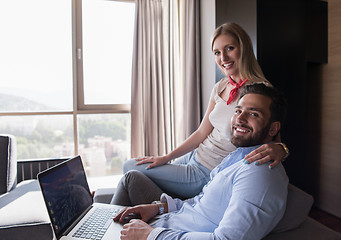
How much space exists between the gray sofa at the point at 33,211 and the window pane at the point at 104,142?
101 cm

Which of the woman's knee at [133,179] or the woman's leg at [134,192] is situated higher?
the woman's knee at [133,179]

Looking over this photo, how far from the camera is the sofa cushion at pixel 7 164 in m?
2.03

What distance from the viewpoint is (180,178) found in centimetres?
153

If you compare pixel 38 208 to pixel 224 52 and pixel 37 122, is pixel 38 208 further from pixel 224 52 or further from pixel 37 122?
pixel 37 122

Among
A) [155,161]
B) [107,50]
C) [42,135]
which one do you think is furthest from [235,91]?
[42,135]

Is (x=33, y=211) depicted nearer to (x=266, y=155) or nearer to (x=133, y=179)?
(x=133, y=179)

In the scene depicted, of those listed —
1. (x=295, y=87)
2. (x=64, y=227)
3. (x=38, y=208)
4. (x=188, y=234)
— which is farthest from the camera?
(x=295, y=87)

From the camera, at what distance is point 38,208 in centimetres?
164

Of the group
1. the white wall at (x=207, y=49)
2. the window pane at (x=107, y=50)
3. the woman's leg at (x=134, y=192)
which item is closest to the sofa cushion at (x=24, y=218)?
the woman's leg at (x=134, y=192)

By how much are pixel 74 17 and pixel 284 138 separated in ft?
8.73

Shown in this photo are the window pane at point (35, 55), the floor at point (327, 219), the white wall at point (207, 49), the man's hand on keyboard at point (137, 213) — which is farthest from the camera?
the window pane at point (35, 55)

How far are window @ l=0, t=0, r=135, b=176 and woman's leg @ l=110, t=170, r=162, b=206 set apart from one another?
197cm

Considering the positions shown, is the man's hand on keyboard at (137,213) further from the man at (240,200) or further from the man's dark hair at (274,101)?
the man's dark hair at (274,101)

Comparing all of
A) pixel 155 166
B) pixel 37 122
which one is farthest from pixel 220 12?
pixel 37 122
